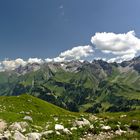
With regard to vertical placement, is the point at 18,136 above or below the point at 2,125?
below

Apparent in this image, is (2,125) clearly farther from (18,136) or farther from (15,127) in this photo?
(18,136)

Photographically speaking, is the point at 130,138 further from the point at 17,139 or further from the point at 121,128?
the point at 17,139

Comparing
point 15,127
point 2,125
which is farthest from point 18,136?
point 2,125

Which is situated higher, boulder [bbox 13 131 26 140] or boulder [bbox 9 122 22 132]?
boulder [bbox 9 122 22 132]

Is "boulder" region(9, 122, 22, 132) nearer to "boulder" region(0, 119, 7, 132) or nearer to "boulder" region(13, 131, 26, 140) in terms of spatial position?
"boulder" region(0, 119, 7, 132)

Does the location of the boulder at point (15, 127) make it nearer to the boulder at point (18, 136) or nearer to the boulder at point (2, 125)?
the boulder at point (2, 125)

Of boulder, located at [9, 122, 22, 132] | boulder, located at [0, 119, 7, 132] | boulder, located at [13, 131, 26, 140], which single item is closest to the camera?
boulder, located at [13, 131, 26, 140]

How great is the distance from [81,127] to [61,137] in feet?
14.1

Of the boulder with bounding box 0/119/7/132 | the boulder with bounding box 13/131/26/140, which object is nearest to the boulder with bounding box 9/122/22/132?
the boulder with bounding box 0/119/7/132

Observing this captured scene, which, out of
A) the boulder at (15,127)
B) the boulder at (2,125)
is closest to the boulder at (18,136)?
the boulder at (15,127)

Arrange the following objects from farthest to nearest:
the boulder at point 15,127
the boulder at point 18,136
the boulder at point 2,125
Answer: the boulder at point 2,125 → the boulder at point 15,127 → the boulder at point 18,136

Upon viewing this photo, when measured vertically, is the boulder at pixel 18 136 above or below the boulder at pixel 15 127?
below

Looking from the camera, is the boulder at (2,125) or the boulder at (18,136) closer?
the boulder at (18,136)

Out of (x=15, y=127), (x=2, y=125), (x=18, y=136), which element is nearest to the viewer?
(x=18, y=136)
